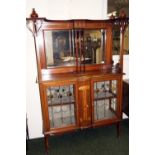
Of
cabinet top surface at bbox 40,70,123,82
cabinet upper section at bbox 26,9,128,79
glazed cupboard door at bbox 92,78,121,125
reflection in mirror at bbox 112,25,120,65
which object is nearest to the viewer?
cabinet top surface at bbox 40,70,123,82

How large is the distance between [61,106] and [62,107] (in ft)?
0.08

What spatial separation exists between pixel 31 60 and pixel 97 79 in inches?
40.1

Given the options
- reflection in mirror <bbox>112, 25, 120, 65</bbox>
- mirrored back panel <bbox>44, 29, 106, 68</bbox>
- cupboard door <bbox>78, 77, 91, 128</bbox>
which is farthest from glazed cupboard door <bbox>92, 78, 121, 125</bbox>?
reflection in mirror <bbox>112, 25, 120, 65</bbox>

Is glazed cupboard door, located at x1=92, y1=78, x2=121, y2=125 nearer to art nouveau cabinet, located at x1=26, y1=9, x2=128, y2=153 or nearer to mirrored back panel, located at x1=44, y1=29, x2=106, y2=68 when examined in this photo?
art nouveau cabinet, located at x1=26, y1=9, x2=128, y2=153

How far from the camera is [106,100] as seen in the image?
2.64 meters

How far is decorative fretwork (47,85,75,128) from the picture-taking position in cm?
238

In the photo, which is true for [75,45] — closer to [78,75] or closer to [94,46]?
[94,46]

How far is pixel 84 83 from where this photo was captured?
2338 mm

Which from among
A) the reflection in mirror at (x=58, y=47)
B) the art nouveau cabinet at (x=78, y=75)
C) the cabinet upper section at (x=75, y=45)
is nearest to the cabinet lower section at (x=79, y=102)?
the art nouveau cabinet at (x=78, y=75)

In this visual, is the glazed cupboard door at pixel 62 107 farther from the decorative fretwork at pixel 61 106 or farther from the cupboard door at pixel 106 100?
the cupboard door at pixel 106 100
